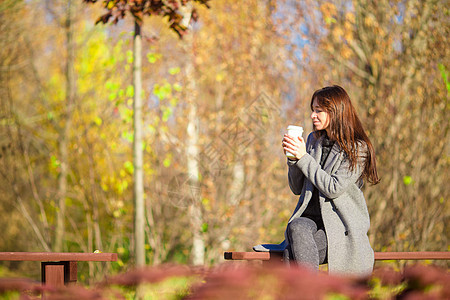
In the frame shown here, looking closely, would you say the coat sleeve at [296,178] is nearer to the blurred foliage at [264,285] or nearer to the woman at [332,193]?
the woman at [332,193]

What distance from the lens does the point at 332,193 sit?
2326 mm

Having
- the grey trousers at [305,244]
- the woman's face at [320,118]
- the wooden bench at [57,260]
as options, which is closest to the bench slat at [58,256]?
the wooden bench at [57,260]

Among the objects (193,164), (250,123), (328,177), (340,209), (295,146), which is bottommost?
(340,209)

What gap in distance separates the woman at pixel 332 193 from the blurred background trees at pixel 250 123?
231 cm

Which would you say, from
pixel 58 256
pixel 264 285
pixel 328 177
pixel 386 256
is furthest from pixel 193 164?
pixel 264 285

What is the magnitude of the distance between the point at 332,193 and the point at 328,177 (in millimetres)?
74

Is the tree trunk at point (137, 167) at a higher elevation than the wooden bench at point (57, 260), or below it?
higher

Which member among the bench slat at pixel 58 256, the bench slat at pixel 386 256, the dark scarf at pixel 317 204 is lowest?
the bench slat at pixel 386 256

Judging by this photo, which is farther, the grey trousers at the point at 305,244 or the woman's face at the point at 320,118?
the woman's face at the point at 320,118

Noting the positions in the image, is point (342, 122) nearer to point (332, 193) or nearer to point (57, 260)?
point (332, 193)

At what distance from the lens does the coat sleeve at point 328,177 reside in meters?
2.32

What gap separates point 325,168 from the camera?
2.45 m

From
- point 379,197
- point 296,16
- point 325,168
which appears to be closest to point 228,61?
point 296,16

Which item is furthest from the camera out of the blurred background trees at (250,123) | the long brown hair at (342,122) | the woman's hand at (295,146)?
the blurred background trees at (250,123)
